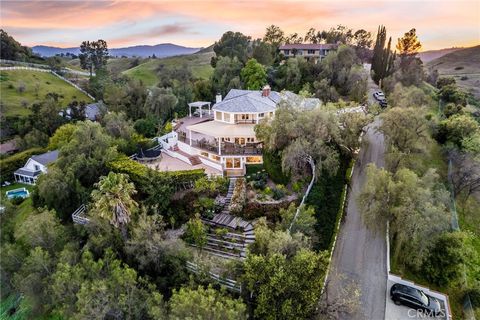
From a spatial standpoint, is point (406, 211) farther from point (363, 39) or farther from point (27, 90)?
point (363, 39)

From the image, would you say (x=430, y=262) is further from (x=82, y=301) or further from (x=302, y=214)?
(x=82, y=301)

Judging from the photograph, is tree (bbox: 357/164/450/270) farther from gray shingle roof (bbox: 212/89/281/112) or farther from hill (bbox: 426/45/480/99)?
hill (bbox: 426/45/480/99)

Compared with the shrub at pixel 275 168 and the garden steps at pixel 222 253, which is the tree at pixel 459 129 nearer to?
the shrub at pixel 275 168

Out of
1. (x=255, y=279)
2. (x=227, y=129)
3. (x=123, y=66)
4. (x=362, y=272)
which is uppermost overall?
(x=123, y=66)

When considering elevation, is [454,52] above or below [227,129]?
above

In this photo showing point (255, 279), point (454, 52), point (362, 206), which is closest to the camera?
point (255, 279)

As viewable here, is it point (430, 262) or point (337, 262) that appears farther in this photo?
point (337, 262)

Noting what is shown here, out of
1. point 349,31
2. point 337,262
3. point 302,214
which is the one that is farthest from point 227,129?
point 349,31
